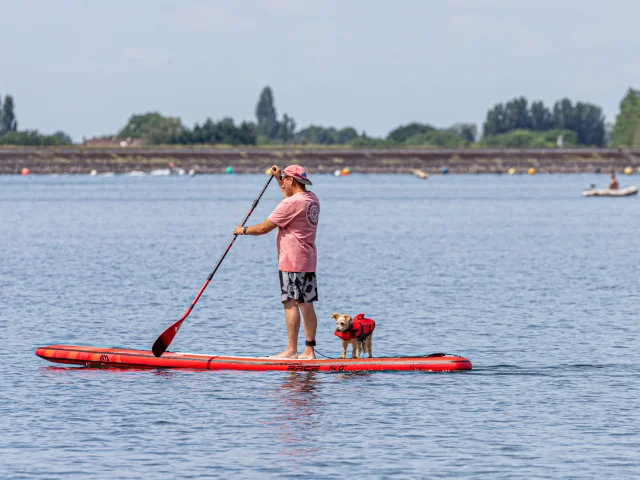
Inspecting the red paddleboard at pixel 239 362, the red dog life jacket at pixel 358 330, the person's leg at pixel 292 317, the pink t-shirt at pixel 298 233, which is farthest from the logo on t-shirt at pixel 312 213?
the red paddleboard at pixel 239 362

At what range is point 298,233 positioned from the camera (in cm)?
1939

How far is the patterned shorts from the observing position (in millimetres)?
19453

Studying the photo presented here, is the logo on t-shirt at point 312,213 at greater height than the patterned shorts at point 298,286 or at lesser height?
greater

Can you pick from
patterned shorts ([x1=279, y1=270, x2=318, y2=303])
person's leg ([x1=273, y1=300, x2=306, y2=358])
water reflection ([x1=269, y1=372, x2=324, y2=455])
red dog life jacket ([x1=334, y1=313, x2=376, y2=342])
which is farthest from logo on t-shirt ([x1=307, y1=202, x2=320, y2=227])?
water reflection ([x1=269, y1=372, x2=324, y2=455])

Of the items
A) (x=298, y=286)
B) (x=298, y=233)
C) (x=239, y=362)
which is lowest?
(x=239, y=362)

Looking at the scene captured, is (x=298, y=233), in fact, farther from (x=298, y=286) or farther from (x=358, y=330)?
(x=358, y=330)

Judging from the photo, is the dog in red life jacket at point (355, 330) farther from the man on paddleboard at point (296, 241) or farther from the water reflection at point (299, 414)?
the water reflection at point (299, 414)

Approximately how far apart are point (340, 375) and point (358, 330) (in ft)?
2.45

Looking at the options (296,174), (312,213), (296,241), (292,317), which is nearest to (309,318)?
(292,317)

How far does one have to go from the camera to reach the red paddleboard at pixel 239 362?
19.8 metres

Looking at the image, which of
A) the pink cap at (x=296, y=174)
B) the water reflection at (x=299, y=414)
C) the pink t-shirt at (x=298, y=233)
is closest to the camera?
the water reflection at (x=299, y=414)

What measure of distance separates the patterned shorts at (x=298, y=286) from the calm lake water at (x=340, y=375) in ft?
4.13

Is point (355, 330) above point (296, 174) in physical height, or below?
below

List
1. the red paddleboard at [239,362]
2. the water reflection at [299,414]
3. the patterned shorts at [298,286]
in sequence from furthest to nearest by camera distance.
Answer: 1. the red paddleboard at [239,362]
2. the patterned shorts at [298,286]
3. the water reflection at [299,414]
